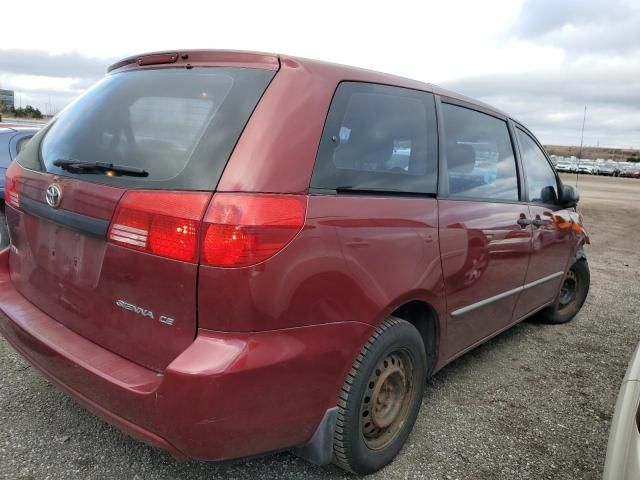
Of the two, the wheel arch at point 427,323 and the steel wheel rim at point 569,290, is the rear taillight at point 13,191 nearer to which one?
the wheel arch at point 427,323

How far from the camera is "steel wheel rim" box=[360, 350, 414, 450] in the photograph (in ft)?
7.47

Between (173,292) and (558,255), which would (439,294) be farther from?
(558,255)

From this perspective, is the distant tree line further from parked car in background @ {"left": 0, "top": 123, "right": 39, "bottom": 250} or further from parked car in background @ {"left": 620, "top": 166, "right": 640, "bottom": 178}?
parked car in background @ {"left": 620, "top": 166, "right": 640, "bottom": 178}

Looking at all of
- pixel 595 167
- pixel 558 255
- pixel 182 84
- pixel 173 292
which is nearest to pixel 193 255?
pixel 173 292

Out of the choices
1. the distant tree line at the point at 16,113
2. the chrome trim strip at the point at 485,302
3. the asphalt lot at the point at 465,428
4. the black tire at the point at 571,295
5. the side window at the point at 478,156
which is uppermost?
the distant tree line at the point at 16,113

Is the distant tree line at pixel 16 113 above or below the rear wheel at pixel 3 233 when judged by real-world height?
above

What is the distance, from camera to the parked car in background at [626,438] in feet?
5.24

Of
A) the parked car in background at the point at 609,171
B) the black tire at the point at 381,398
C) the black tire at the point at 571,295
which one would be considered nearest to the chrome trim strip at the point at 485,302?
the black tire at the point at 381,398

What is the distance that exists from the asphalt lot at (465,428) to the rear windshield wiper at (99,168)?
1.27 m

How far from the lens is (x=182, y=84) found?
2.05 meters

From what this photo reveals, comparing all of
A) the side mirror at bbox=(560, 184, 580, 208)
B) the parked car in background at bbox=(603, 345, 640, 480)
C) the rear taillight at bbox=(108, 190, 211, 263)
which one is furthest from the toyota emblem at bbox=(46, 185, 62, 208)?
the side mirror at bbox=(560, 184, 580, 208)

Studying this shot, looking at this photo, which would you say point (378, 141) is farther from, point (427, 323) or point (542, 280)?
point (542, 280)

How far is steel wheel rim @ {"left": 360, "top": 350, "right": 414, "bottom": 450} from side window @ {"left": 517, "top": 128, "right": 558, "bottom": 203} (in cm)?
188

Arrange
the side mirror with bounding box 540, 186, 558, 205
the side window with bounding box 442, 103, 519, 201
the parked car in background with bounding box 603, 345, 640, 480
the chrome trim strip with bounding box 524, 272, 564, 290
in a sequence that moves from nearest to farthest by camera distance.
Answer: the parked car in background with bounding box 603, 345, 640, 480 < the side window with bounding box 442, 103, 519, 201 < the chrome trim strip with bounding box 524, 272, 564, 290 < the side mirror with bounding box 540, 186, 558, 205
